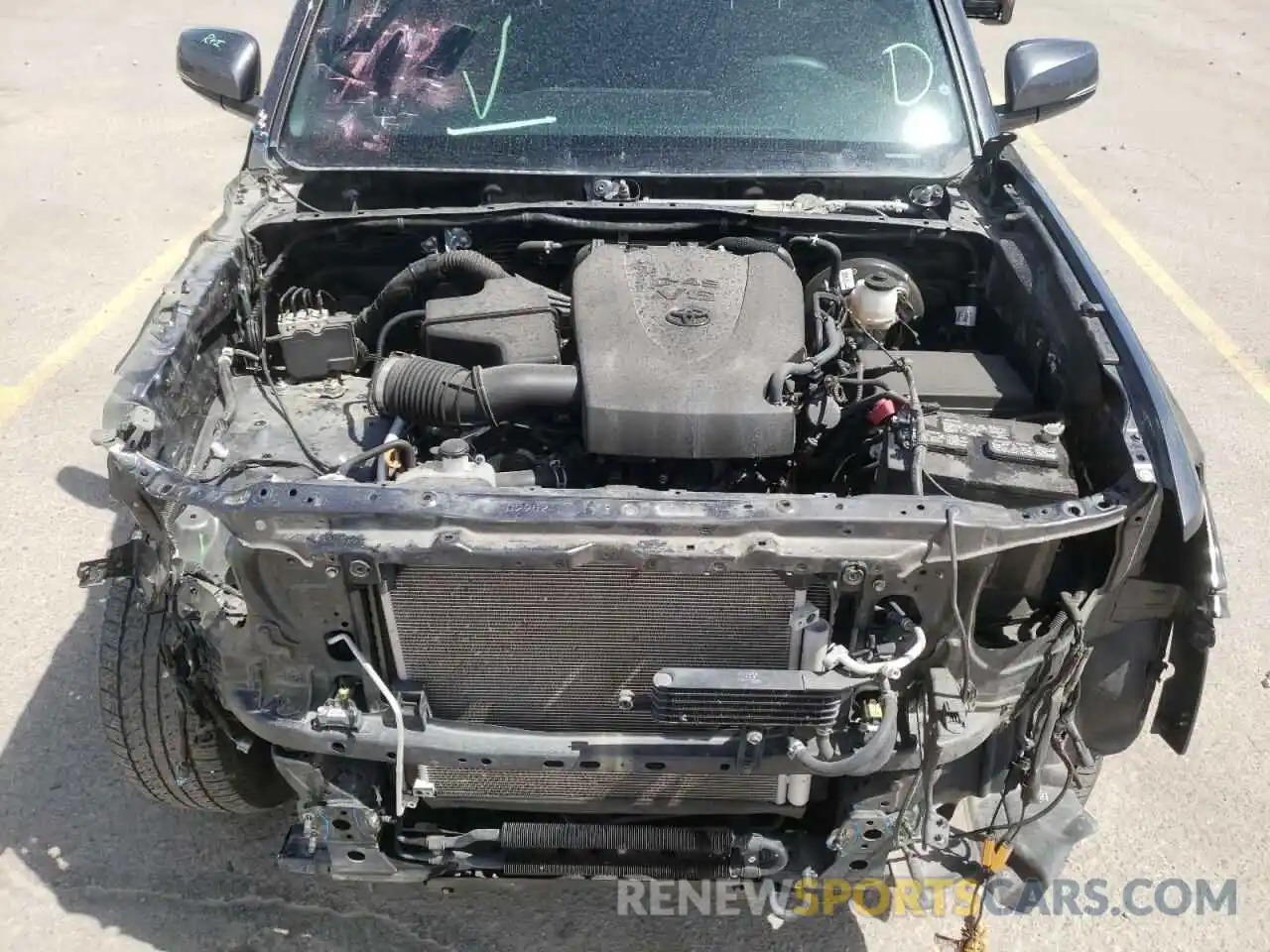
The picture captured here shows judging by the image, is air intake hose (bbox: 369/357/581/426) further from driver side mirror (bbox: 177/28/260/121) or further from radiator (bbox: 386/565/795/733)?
driver side mirror (bbox: 177/28/260/121)

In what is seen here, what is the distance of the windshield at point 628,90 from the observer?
9.58 feet

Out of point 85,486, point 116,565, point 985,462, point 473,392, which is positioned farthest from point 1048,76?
point 85,486

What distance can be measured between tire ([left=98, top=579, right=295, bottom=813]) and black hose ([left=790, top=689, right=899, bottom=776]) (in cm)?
132

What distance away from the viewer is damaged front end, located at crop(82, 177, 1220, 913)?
68.2 inches

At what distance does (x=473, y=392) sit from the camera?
229 centimetres

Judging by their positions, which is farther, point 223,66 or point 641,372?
point 223,66

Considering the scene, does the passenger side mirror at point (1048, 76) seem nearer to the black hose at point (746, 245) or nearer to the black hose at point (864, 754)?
the black hose at point (746, 245)

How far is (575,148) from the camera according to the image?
9.57ft

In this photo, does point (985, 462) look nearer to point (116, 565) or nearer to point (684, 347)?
point (684, 347)

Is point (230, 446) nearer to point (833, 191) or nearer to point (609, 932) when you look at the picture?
point (609, 932)

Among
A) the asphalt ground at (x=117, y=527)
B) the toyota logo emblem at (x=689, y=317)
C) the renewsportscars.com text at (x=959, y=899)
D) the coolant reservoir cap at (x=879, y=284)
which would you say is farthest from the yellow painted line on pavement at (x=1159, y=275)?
the toyota logo emblem at (x=689, y=317)

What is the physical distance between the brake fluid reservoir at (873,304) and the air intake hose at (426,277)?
0.91 m

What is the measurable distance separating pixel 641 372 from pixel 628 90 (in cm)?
121

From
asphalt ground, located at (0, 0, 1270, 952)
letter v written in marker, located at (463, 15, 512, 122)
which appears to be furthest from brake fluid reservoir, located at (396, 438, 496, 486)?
letter v written in marker, located at (463, 15, 512, 122)
